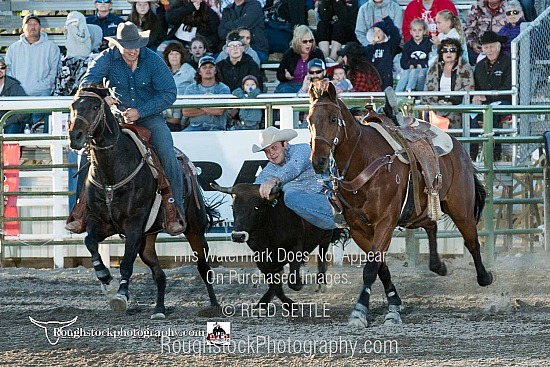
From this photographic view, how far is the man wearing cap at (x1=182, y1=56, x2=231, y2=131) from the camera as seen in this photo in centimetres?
1048

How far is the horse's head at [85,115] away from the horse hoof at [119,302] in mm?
1072

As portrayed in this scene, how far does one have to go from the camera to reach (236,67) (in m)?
11.9

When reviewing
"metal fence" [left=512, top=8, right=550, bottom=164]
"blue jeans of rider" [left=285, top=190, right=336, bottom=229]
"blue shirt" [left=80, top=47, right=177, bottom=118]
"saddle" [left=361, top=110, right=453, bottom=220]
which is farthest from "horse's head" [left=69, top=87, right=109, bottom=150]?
"metal fence" [left=512, top=8, right=550, bottom=164]

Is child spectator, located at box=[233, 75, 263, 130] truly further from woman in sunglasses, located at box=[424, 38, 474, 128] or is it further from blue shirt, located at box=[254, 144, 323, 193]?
blue shirt, located at box=[254, 144, 323, 193]

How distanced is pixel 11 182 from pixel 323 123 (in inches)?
205

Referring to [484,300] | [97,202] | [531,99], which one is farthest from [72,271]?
[531,99]

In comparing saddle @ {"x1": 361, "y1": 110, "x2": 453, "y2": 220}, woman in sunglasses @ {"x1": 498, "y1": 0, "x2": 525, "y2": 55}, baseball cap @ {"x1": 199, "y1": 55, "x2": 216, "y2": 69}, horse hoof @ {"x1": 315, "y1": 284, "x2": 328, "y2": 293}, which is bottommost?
horse hoof @ {"x1": 315, "y1": 284, "x2": 328, "y2": 293}

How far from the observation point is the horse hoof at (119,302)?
7.07m

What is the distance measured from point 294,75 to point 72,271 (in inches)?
142

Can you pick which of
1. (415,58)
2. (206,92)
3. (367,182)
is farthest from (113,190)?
(415,58)

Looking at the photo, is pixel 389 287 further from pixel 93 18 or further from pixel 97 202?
pixel 93 18

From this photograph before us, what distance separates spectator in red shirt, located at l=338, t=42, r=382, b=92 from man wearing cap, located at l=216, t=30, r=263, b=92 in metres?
1.07

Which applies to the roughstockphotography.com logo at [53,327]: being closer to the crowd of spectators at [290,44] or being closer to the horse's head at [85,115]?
the horse's head at [85,115]

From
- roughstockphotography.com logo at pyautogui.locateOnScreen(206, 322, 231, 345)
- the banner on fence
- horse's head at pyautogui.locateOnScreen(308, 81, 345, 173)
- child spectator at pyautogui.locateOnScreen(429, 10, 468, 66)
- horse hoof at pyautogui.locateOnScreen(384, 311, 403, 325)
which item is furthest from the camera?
child spectator at pyautogui.locateOnScreen(429, 10, 468, 66)
